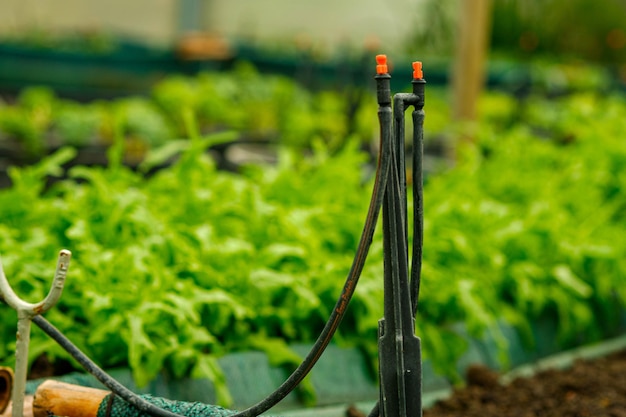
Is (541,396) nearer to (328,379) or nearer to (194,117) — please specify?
(328,379)

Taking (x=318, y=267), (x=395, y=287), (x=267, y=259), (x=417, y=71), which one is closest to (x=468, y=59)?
(x=318, y=267)

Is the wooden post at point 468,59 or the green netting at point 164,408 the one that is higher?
the wooden post at point 468,59

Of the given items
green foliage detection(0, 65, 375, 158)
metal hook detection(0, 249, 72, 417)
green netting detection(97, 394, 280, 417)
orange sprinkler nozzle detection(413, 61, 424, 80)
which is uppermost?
green foliage detection(0, 65, 375, 158)

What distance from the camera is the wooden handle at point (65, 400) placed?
1.63 m

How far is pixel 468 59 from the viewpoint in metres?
4.83

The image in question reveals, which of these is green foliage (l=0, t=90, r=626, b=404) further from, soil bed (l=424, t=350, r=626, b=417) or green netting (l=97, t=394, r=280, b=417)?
green netting (l=97, t=394, r=280, b=417)

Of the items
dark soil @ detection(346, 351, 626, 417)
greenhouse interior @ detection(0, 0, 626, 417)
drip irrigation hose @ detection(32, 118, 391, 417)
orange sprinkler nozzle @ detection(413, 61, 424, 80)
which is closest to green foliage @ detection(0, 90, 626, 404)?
greenhouse interior @ detection(0, 0, 626, 417)

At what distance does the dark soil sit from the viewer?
2.37 m

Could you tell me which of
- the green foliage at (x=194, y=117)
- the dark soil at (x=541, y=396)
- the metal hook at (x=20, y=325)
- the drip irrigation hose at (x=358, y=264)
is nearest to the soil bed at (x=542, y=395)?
the dark soil at (x=541, y=396)

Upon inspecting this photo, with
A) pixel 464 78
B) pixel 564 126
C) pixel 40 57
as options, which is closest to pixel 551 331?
pixel 464 78

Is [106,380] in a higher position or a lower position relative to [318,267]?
lower

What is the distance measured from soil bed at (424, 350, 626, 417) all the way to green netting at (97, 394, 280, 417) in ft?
3.14

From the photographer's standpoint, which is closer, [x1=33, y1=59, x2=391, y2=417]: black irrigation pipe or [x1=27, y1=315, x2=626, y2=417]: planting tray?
[x1=33, y1=59, x2=391, y2=417]: black irrigation pipe

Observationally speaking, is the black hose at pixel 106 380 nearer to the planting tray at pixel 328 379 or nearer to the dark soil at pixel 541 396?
the planting tray at pixel 328 379
